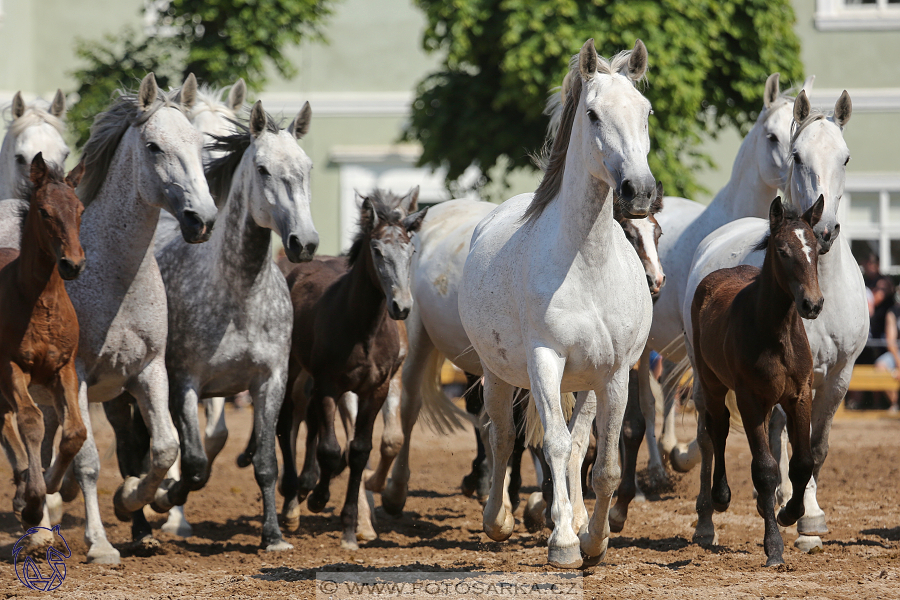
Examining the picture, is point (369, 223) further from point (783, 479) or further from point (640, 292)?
point (783, 479)

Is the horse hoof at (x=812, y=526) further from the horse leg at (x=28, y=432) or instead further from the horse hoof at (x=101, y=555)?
the horse leg at (x=28, y=432)

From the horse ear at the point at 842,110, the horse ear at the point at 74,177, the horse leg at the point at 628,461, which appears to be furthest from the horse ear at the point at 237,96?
the horse ear at the point at 842,110

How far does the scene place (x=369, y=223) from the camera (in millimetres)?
6688

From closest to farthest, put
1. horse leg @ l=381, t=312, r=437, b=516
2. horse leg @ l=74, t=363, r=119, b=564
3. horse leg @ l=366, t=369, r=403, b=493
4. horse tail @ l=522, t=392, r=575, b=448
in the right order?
horse leg @ l=74, t=363, r=119, b=564
horse tail @ l=522, t=392, r=575, b=448
horse leg @ l=366, t=369, r=403, b=493
horse leg @ l=381, t=312, r=437, b=516

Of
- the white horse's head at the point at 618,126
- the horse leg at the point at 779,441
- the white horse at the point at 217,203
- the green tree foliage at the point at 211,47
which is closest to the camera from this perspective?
the white horse's head at the point at 618,126

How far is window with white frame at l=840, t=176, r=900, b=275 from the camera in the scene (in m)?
18.5

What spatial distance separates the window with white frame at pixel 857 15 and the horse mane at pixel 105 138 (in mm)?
14968

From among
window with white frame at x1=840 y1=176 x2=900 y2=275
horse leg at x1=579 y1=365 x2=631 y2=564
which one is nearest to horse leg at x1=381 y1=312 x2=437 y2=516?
horse leg at x1=579 y1=365 x2=631 y2=564

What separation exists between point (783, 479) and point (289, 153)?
359cm

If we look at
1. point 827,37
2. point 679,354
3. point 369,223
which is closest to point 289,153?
point 369,223

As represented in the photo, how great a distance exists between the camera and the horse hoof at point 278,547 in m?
6.36

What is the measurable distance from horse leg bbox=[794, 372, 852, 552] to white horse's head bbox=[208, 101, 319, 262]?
3044 mm

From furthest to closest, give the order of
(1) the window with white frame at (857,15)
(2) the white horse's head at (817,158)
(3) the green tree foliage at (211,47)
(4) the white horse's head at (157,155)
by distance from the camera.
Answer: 1. (1) the window with white frame at (857,15)
2. (3) the green tree foliage at (211,47)
3. (2) the white horse's head at (817,158)
4. (4) the white horse's head at (157,155)

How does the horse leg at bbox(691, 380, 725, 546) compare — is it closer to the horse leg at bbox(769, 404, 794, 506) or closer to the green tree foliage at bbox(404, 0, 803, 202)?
the horse leg at bbox(769, 404, 794, 506)
